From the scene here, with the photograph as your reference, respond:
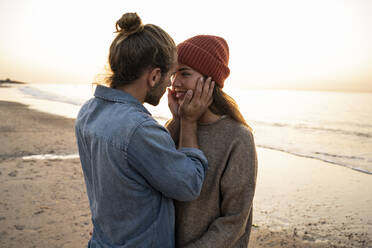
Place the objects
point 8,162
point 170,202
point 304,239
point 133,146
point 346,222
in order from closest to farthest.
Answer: point 133,146
point 170,202
point 304,239
point 346,222
point 8,162

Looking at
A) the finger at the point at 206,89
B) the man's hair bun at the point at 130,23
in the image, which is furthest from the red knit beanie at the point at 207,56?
the man's hair bun at the point at 130,23

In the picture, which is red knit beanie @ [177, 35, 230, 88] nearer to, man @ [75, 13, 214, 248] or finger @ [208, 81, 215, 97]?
finger @ [208, 81, 215, 97]

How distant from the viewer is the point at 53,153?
8492 millimetres

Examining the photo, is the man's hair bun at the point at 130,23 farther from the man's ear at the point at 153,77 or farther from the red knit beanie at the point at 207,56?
the red knit beanie at the point at 207,56

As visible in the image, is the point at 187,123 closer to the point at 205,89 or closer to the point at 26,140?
the point at 205,89

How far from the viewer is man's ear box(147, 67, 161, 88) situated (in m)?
1.50

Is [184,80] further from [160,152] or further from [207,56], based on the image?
[160,152]

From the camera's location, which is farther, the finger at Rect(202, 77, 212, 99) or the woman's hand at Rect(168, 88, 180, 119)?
the woman's hand at Rect(168, 88, 180, 119)

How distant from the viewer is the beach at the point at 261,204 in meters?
4.34

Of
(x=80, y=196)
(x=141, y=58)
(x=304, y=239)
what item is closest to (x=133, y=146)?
(x=141, y=58)

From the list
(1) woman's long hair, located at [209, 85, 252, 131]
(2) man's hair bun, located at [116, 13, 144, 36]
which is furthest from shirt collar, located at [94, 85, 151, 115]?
(1) woman's long hair, located at [209, 85, 252, 131]

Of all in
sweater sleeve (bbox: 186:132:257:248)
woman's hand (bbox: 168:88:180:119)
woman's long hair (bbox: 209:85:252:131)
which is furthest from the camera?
woman's hand (bbox: 168:88:180:119)

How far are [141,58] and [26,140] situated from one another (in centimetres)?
1034

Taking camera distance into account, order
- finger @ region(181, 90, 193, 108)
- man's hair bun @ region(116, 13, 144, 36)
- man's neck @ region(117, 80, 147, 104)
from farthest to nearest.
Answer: finger @ region(181, 90, 193, 108), man's neck @ region(117, 80, 147, 104), man's hair bun @ region(116, 13, 144, 36)
